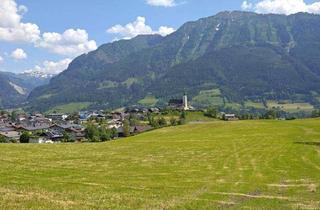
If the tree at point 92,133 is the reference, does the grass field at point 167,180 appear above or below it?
above

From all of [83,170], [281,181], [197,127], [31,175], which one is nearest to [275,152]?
[281,181]

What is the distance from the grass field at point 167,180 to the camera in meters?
28.8

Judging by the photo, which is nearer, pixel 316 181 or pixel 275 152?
pixel 316 181

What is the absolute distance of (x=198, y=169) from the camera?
48.5m

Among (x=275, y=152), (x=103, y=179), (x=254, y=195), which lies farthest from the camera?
(x=275, y=152)

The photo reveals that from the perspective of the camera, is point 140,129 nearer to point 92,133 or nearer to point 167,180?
point 92,133

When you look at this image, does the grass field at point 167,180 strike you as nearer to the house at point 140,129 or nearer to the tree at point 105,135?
the tree at point 105,135

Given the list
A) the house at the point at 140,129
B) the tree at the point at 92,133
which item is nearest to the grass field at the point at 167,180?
the tree at the point at 92,133

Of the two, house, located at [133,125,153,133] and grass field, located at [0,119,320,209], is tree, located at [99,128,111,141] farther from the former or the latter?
grass field, located at [0,119,320,209]

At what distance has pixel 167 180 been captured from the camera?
40312 millimetres

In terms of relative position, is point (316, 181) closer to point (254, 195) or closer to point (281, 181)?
point (281, 181)

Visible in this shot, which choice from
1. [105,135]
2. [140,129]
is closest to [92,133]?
[105,135]

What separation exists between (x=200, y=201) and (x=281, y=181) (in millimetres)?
13632

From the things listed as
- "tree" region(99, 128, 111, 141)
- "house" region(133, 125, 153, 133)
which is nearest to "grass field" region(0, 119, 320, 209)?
"tree" region(99, 128, 111, 141)
